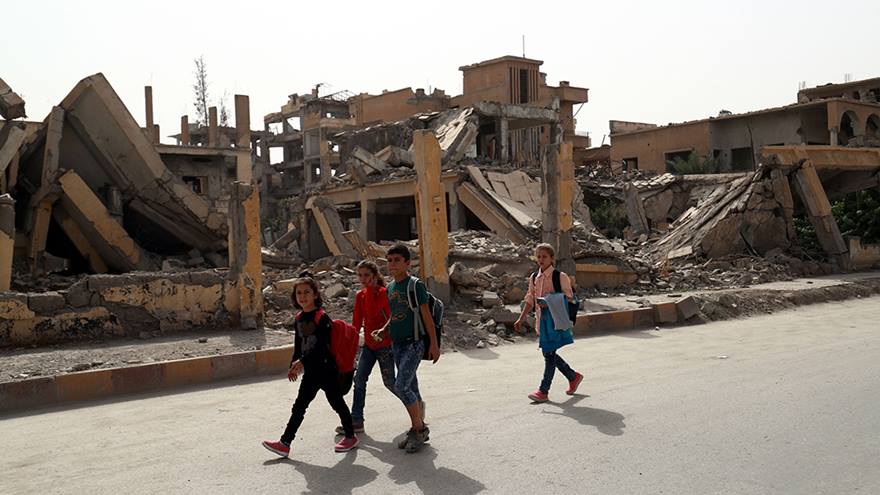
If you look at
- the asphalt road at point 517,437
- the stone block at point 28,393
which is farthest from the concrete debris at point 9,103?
the asphalt road at point 517,437

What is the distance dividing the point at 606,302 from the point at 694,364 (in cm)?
520

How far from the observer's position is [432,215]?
11586mm

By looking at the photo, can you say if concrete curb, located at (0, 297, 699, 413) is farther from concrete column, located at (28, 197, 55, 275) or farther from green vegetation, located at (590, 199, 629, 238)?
green vegetation, located at (590, 199, 629, 238)

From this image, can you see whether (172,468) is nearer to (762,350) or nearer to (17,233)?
(762,350)

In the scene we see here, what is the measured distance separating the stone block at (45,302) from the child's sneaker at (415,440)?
228 inches

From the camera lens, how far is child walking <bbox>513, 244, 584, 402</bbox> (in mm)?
6520

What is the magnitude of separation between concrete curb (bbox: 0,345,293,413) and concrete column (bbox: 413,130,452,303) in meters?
3.47

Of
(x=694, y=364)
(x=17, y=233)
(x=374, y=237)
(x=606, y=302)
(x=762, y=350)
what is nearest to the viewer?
(x=694, y=364)

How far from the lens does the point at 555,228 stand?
13938 millimetres

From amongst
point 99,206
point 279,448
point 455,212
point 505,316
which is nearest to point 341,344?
point 279,448

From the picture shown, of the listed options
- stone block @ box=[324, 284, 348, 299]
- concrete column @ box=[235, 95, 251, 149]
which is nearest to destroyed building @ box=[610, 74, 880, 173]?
concrete column @ box=[235, 95, 251, 149]

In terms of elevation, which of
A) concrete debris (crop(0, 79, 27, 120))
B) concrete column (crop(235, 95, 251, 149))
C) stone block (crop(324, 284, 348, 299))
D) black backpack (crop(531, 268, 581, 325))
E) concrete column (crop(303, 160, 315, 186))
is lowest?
stone block (crop(324, 284, 348, 299))

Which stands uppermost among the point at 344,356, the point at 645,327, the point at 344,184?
the point at 344,184

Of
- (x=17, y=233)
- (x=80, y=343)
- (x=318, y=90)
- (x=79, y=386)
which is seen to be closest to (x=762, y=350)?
(x=79, y=386)
